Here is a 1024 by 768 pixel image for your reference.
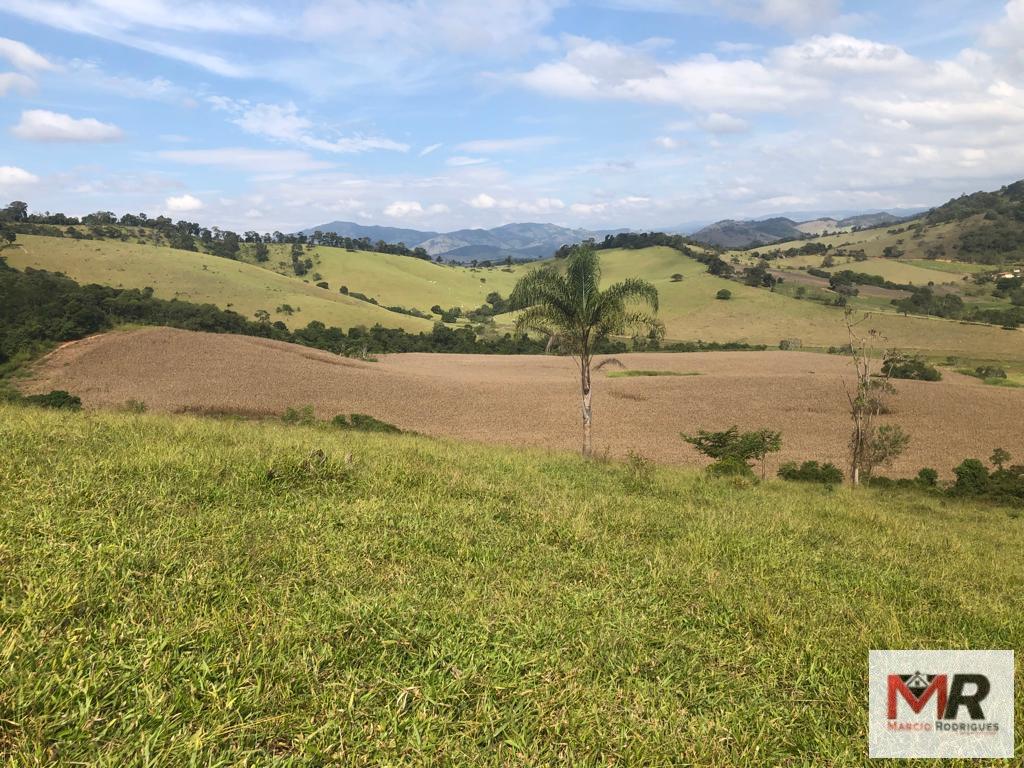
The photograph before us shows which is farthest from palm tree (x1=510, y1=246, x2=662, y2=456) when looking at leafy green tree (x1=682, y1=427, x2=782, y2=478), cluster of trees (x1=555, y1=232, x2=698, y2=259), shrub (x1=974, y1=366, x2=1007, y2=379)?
cluster of trees (x1=555, y1=232, x2=698, y2=259)

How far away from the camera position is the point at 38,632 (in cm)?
397

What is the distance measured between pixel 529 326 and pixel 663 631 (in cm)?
1791

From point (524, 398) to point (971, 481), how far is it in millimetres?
32138

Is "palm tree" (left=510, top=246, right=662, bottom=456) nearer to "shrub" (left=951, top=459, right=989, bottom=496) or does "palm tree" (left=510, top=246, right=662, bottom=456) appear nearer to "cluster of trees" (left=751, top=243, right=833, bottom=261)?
"shrub" (left=951, top=459, right=989, bottom=496)

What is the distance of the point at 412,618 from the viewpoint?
4.98 metres

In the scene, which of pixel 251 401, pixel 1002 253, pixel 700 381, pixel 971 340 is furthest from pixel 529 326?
pixel 1002 253

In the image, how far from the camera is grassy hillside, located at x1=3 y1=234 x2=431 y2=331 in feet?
306

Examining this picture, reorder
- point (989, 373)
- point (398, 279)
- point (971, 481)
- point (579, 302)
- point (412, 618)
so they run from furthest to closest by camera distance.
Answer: point (398, 279) → point (989, 373) → point (971, 481) → point (579, 302) → point (412, 618)

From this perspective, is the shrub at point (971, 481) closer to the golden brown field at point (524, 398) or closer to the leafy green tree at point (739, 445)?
the golden brown field at point (524, 398)

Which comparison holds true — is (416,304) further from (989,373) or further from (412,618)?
(412,618)

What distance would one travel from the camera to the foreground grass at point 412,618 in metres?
3.62

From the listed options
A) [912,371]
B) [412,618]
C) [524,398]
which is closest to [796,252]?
[912,371]

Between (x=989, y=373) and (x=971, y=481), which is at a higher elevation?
(x=989, y=373)

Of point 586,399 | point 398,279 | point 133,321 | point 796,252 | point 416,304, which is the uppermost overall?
point 796,252
